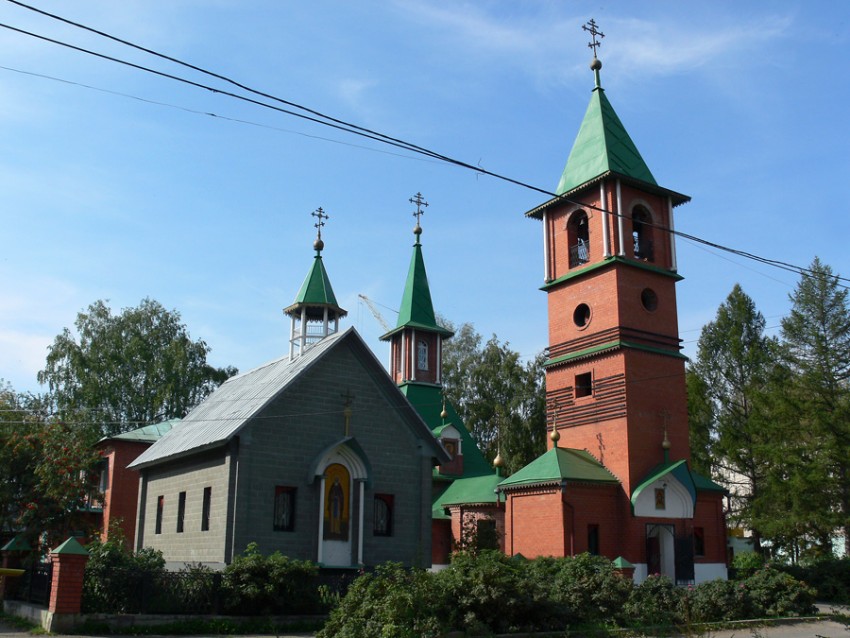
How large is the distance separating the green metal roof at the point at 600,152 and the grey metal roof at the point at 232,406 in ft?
37.9

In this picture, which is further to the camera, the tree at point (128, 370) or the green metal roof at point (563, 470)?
the tree at point (128, 370)

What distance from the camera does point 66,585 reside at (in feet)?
48.5

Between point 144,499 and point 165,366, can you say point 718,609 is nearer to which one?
point 144,499

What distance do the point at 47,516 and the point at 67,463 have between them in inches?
101

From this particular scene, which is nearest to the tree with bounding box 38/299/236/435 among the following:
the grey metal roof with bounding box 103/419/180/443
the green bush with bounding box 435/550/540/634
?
the grey metal roof with bounding box 103/419/180/443

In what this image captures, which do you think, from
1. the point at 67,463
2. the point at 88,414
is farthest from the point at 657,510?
the point at 88,414

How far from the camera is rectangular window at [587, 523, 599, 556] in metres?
24.5

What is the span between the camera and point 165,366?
47500 millimetres

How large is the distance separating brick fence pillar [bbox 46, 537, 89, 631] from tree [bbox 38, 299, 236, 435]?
3066 cm

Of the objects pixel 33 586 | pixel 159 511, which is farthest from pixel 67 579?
pixel 159 511

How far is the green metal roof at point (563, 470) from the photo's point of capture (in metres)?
24.5

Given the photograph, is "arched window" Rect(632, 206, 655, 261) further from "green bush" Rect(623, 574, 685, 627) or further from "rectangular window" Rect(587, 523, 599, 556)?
"green bush" Rect(623, 574, 685, 627)

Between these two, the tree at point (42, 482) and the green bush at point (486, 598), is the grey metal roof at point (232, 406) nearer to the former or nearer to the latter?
the tree at point (42, 482)

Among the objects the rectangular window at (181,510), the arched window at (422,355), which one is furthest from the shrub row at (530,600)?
the arched window at (422,355)
